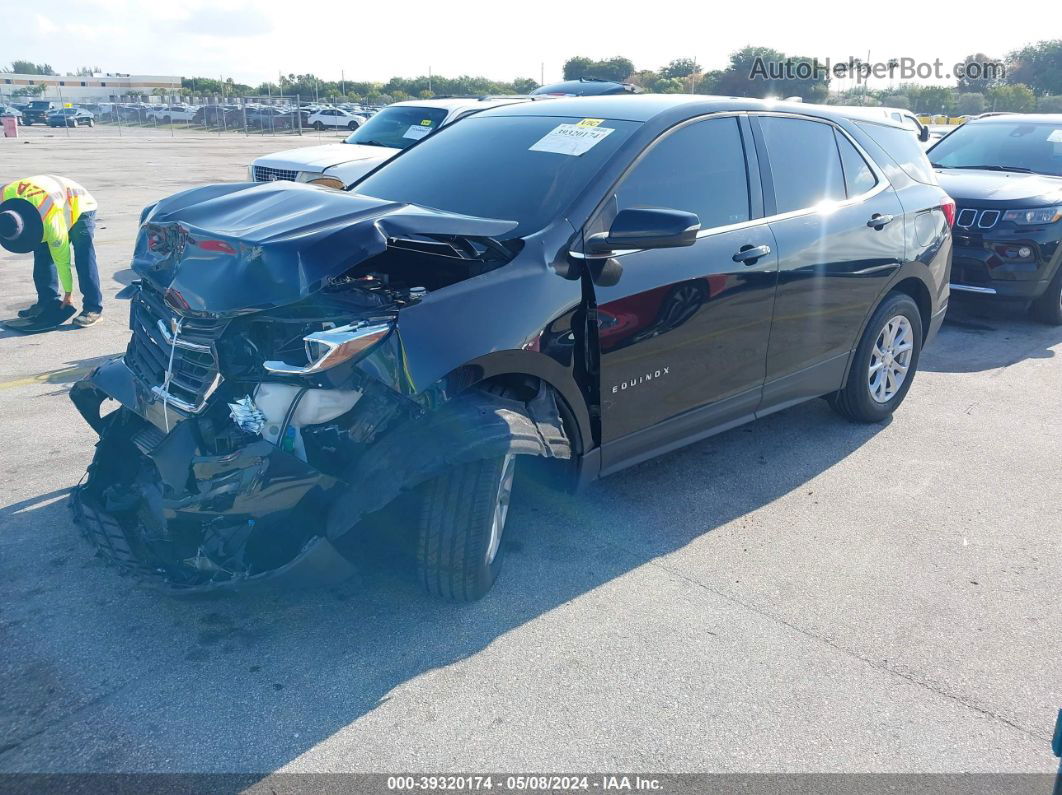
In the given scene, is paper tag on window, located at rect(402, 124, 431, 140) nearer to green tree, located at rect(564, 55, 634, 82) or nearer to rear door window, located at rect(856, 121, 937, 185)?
rear door window, located at rect(856, 121, 937, 185)

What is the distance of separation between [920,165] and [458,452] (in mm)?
4206

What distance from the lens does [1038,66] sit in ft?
155

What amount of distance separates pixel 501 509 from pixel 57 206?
528 cm

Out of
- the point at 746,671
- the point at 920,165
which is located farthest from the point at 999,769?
the point at 920,165

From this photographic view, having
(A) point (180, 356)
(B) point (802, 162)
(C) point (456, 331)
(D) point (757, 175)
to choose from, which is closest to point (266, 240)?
(A) point (180, 356)

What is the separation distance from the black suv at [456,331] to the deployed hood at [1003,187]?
4241 mm

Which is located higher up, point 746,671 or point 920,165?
point 920,165

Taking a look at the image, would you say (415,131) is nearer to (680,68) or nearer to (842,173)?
(842,173)

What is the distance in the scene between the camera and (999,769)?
2652 millimetres

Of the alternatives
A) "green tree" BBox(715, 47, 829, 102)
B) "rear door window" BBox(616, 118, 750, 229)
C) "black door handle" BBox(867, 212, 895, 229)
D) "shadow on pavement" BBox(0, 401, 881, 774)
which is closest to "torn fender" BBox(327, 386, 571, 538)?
"shadow on pavement" BBox(0, 401, 881, 774)

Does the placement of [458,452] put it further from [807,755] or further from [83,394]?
[83,394]

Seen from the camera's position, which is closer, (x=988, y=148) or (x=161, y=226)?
(x=161, y=226)

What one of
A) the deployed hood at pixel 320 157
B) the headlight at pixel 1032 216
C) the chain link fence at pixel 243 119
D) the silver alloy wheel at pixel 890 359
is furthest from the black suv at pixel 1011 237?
the chain link fence at pixel 243 119

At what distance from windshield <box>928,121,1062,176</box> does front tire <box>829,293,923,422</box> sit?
471 cm
